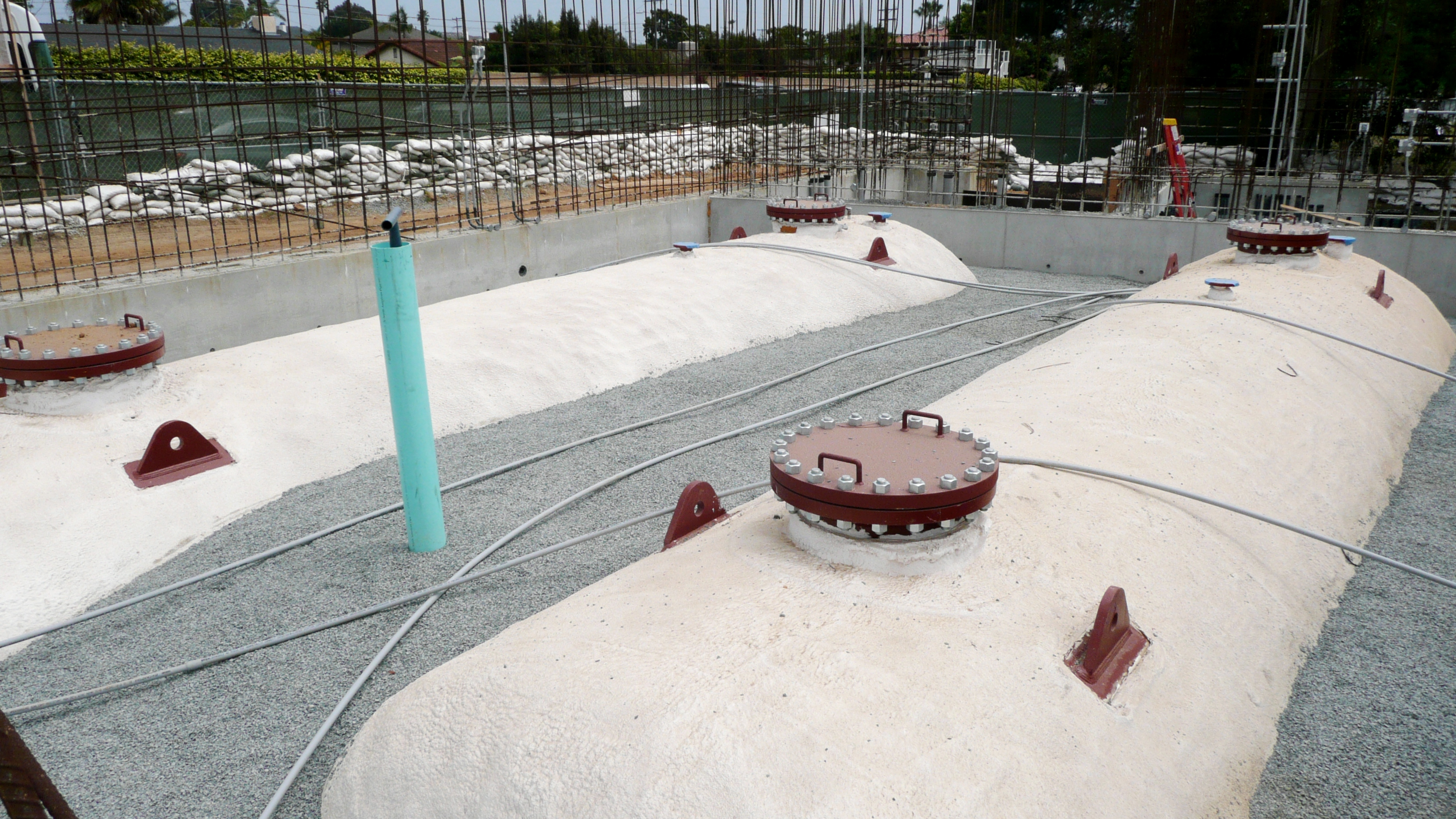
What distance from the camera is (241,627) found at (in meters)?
3.96

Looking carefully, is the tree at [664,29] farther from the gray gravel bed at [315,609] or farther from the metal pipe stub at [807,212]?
the gray gravel bed at [315,609]

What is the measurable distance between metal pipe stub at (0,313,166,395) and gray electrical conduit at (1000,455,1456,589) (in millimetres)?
4587

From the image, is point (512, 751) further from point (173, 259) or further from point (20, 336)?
point (173, 259)

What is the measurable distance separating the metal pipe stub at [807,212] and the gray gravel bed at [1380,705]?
7073mm

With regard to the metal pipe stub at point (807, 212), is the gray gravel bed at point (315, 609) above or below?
below

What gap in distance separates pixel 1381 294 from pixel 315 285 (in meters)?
9.20

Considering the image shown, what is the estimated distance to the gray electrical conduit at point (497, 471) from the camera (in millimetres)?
3936

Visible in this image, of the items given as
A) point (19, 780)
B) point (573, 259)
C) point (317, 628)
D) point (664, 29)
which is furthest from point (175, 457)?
point (664, 29)

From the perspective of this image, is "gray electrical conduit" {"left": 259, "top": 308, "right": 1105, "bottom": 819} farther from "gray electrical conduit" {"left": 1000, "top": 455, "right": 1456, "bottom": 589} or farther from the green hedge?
the green hedge

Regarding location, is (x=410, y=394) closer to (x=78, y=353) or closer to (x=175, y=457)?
(x=175, y=457)

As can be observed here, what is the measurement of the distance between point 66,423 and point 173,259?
5693mm

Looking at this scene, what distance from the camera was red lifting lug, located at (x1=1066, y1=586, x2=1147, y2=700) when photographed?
2.46m

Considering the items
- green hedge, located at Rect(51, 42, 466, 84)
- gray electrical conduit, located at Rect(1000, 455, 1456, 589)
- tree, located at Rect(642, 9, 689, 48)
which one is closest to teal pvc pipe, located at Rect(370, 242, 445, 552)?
gray electrical conduit, located at Rect(1000, 455, 1456, 589)

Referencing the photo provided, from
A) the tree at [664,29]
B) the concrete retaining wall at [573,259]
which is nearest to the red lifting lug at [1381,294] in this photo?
the concrete retaining wall at [573,259]
